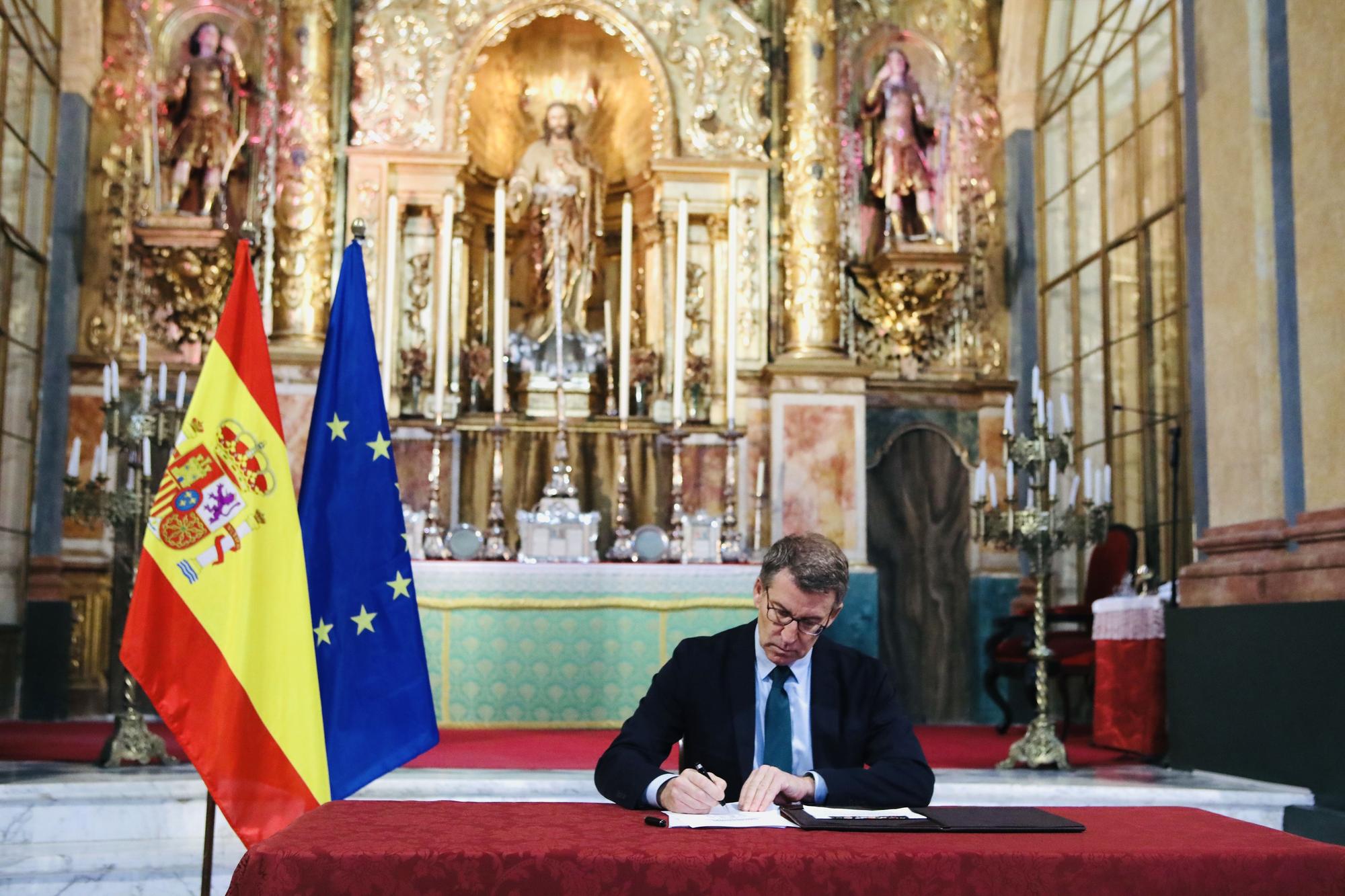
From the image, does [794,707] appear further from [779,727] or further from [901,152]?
[901,152]

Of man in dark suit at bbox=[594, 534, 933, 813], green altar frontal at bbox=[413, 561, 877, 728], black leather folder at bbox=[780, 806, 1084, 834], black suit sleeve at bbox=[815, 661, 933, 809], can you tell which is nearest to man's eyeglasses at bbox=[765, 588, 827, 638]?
man in dark suit at bbox=[594, 534, 933, 813]

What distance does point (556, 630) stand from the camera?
6.59m

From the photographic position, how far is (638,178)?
8.78m

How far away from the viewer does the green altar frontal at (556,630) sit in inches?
255

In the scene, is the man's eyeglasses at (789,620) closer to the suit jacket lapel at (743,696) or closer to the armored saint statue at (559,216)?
the suit jacket lapel at (743,696)

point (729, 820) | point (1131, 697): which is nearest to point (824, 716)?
point (729, 820)

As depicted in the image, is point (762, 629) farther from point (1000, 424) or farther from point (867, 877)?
point (1000, 424)

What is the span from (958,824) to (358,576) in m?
2.10

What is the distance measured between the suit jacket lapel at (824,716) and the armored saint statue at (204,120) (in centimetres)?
633

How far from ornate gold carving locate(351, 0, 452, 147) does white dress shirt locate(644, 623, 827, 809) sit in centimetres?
626

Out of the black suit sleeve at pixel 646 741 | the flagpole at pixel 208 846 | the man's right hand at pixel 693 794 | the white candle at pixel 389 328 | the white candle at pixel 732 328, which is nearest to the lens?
the man's right hand at pixel 693 794

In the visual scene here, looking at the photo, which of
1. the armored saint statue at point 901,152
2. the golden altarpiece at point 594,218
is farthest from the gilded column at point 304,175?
the armored saint statue at point 901,152

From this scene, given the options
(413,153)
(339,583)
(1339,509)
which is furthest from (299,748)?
(413,153)

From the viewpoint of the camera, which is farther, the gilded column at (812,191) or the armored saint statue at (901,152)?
the armored saint statue at (901,152)
